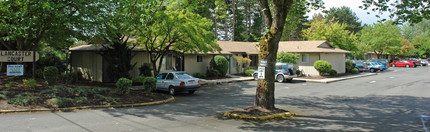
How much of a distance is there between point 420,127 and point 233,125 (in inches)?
213

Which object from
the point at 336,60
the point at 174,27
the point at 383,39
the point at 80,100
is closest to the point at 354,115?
the point at 80,100

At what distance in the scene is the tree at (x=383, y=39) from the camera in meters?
53.3

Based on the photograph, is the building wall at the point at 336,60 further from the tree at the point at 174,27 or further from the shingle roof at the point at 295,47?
the tree at the point at 174,27

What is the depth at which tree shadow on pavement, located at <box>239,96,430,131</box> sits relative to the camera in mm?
8773

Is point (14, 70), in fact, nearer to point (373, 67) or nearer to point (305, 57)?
point (305, 57)

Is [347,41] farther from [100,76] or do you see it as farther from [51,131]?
[51,131]

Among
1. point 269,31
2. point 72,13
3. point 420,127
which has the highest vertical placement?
point 72,13

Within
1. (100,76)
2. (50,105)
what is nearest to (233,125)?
(50,105)

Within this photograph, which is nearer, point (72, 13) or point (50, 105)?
point (50, 105)

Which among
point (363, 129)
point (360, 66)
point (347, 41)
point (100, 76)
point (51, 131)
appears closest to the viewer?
point (51, 131)

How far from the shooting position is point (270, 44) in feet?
34.4

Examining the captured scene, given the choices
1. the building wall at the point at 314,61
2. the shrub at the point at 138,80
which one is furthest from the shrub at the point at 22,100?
the building wall at the point at 314,61

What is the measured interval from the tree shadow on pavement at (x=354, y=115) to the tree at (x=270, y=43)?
4.10ft

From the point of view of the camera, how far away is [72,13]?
13.3 metres
